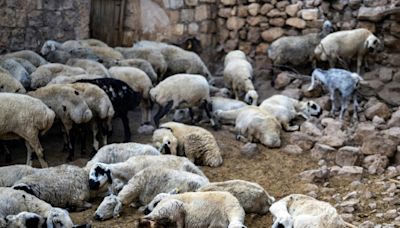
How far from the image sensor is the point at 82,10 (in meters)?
12.0

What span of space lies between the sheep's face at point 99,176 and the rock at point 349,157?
3230 mm

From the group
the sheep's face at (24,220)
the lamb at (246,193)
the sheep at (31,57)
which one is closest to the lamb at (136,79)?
the sheep at (31,57)

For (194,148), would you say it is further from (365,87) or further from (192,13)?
(192,13)

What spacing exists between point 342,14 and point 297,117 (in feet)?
9.50

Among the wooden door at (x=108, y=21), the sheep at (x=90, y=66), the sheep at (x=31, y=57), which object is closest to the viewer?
the sheep at (x=90, y=66)

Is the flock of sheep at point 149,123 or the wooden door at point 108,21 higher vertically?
the wooden door at point 108,21

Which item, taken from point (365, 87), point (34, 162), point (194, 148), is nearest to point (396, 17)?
point (365, 87)

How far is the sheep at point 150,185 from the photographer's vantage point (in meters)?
6.51

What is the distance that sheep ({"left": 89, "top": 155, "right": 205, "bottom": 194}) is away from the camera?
6.67 meters

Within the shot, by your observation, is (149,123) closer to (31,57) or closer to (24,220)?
(31,57)

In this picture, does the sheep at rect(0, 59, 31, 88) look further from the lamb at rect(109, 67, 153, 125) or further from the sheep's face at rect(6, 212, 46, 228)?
the sheep's face at rect(6, 212, 46, 228)

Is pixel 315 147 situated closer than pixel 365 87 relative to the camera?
Yes

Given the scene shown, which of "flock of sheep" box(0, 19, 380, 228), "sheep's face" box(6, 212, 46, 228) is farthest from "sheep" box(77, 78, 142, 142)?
"sheep's face" box(6, 212, 46, 228)

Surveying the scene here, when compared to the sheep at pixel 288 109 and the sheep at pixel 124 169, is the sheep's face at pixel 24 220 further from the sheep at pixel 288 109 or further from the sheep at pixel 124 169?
the sheep at pixel 288 109
